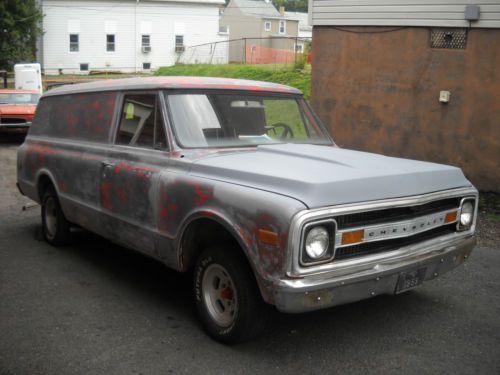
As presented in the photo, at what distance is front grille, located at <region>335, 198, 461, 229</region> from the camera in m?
3.74

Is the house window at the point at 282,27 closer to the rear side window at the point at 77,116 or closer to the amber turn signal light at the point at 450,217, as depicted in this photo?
the rear side window at the point at 77,116

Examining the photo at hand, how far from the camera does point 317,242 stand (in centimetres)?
362

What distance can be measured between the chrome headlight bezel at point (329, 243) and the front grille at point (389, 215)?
71 millimetres

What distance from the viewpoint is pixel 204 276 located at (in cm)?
432

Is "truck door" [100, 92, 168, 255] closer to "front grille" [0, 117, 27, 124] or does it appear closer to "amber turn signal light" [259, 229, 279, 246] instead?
"amber turn signal light" [259, 229, 279, 246]

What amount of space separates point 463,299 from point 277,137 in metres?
2.10

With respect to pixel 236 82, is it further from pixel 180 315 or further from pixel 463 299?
pixel 463 299

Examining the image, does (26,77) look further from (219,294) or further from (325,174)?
(325,174)

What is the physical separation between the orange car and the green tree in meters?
16.2

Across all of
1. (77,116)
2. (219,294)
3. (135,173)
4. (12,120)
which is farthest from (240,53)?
(219,294)

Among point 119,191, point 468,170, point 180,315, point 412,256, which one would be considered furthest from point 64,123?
point 468,170

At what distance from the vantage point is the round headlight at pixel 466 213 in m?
4.54

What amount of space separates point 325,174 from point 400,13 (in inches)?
316

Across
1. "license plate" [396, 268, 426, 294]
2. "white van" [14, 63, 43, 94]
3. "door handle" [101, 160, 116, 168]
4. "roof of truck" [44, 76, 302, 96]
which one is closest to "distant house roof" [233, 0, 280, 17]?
"white van" [14, 63, 43, 94]
